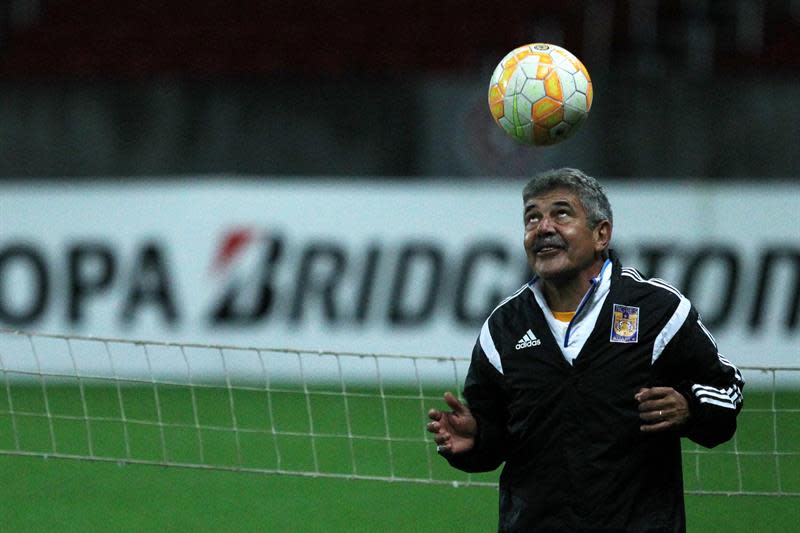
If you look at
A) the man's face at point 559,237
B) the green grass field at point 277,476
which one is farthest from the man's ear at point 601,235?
the green grass field at point 277,476

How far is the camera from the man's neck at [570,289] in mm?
4820

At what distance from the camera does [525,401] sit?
475 centimetres

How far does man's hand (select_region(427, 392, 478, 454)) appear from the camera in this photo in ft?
15.8

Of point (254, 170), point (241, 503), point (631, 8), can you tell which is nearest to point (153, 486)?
point (241, 503)

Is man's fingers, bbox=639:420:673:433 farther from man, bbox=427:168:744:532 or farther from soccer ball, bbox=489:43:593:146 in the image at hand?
soccer ball, bbox=489:43:593:146

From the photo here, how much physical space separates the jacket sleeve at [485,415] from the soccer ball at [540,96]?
5.63ft

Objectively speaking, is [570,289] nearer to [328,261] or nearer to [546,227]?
[546,227]

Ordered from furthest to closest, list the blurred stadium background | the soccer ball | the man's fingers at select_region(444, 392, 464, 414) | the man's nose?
the blurred stadium background → the soccer ball → the man's nose → the man's fingers at select_region(444, 392, 464, 414)

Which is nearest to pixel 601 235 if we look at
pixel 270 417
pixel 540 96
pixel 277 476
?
pixel 540 96

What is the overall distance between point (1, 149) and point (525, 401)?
1120 centimetres

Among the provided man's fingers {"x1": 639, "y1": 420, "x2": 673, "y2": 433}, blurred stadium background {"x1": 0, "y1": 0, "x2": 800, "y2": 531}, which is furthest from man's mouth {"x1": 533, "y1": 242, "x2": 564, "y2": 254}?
blurred stadium background {"x1": 0, "y1": 0, "x2": 800, "y2": 531}

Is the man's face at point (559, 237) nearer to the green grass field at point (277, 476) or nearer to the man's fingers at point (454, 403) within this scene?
the man's fingers at point (454, 403)

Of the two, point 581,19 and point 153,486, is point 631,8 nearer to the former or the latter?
point 581,19

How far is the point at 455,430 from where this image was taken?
4.84 metres
